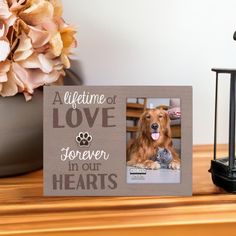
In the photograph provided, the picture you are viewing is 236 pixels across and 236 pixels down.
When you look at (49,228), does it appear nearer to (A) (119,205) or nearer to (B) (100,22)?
(A) (119,205)

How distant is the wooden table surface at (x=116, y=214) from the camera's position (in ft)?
2.23

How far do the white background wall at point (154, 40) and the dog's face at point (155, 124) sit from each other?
1.22ft

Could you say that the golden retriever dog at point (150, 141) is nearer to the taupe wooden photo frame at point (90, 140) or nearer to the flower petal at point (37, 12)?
the taupe wooden photo frame at point (90, 140)

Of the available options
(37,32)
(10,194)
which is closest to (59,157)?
(10,194)

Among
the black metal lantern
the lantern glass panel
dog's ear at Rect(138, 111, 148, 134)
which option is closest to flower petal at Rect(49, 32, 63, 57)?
dog's ear at Rect(138, 111, 148, 134)

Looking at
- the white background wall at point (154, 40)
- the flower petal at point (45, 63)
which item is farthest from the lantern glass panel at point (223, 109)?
the flower petal at point (45, 63)

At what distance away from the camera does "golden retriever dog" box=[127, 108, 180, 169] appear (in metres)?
0.81

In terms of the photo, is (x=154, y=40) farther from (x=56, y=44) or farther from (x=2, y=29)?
(x=2, y=29)

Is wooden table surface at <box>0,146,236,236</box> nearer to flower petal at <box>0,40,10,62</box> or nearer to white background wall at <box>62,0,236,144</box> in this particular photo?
flower petal at <box>0,40,10,62</box>

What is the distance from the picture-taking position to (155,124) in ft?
2.67

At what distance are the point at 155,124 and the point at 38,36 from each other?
29 centimetres

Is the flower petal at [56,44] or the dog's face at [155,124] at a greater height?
the flower petal at [56,44]

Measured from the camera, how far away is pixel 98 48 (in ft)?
3.80

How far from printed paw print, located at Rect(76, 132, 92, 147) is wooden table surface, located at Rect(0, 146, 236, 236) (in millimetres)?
101
